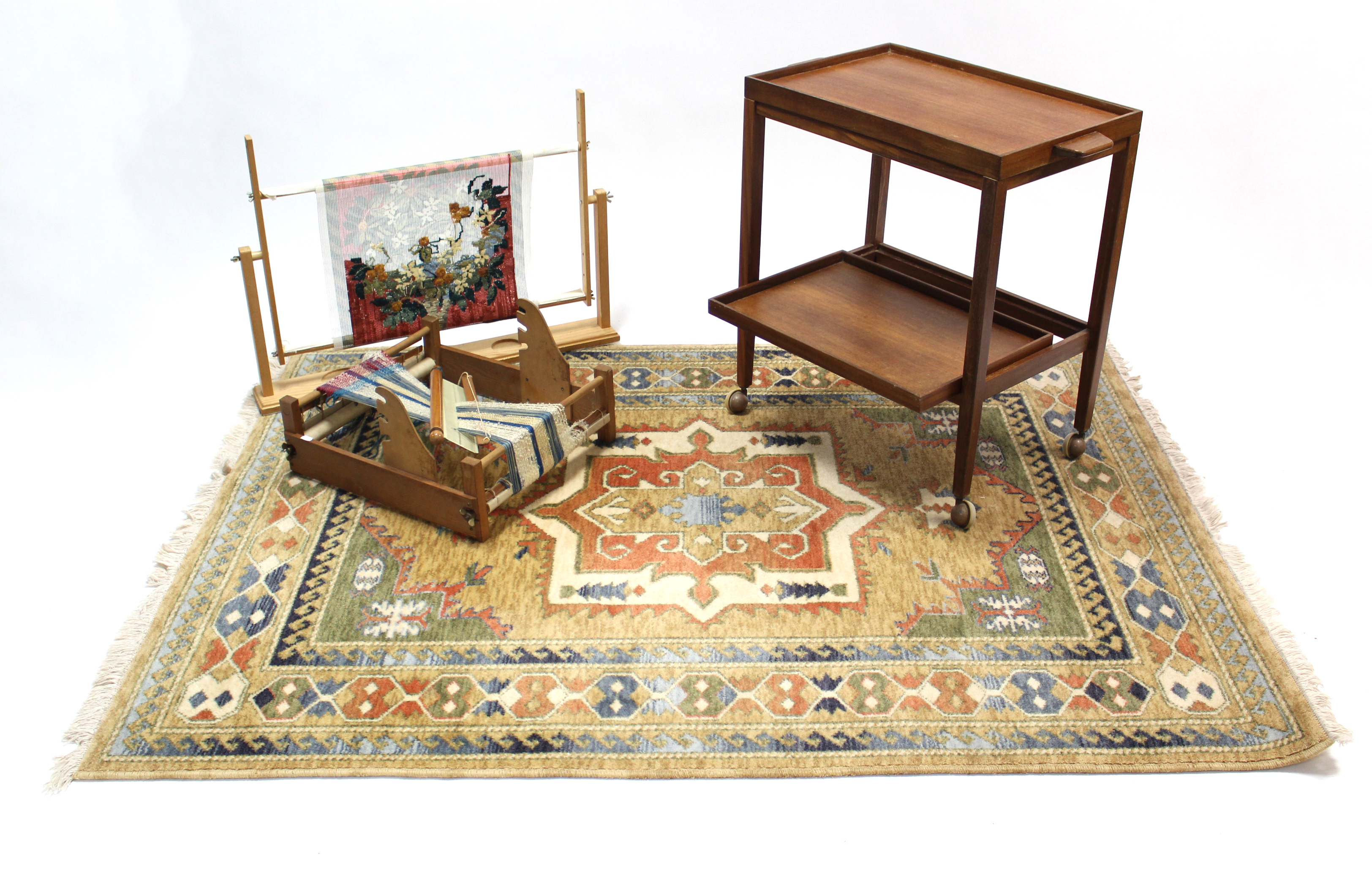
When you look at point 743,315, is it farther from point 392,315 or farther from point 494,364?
point 392,315

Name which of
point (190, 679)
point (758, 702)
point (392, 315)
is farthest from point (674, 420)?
point (190, 679)

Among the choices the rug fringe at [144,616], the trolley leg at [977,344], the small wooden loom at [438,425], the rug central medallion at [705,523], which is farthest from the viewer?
the small wooden loom at [438,425]

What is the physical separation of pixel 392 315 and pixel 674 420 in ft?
3.04

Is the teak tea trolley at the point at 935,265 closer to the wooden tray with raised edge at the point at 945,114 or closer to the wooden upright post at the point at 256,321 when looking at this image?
the wooden tray with raised edge at the point at 945,114

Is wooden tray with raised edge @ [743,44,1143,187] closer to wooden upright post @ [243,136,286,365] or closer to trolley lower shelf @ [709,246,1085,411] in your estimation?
trolley lower shelf @ [709,246,1085,411]

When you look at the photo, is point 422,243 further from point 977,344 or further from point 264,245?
point 977,344

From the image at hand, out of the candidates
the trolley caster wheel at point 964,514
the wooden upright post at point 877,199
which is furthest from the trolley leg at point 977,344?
the wooden upright post at point 877,199

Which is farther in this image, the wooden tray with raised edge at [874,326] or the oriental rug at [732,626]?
the wooden tray with raised edge at [874,326]

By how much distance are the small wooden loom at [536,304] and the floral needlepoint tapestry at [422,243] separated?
0.35 ft

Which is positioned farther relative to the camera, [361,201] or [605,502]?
[361,201]

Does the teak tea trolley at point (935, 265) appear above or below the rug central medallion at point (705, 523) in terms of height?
above

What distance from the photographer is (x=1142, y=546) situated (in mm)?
3059

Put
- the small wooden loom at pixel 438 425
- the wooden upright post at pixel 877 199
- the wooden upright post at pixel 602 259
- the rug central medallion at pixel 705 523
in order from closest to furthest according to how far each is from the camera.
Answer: the rug central medallion at pixel 705 523 → the small wooden loom at pixel 438 425 → the wooden upright post at pixel 877 199 → the wooden upright post at pixel 602 259

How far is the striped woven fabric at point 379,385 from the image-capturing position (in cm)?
324
